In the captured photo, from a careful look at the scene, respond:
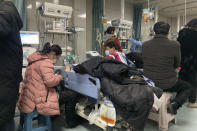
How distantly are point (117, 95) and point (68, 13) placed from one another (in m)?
2.31

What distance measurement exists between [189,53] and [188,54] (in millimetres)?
23

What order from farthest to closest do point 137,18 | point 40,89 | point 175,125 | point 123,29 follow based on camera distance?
point 137,18
point 123,29
point 175,125
point 40,89

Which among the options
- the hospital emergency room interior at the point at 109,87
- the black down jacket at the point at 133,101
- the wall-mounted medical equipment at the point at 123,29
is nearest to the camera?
the black down jacket at the point at 133,101

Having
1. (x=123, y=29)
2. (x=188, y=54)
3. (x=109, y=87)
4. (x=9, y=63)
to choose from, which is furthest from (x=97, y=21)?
(x=9, y=63)

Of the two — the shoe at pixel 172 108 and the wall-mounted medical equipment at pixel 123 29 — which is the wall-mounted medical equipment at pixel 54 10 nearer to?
the wall-mounted medical equipment at pixel 123 29

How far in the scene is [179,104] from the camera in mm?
2002

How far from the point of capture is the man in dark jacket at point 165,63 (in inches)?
75.9

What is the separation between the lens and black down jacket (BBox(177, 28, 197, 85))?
2655 mm

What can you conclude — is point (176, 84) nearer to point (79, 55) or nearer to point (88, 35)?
point (79, 55)

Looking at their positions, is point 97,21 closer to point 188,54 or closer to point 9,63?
point 188,54

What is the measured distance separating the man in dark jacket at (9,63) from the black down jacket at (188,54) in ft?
8.52

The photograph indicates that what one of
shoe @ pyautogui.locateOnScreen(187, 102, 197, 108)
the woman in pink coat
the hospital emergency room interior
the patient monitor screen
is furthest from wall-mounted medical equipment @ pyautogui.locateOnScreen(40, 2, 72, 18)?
shoe @ pyautogui.locateOnScreen(187, 102, 197, 108)

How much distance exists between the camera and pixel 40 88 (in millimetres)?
1667

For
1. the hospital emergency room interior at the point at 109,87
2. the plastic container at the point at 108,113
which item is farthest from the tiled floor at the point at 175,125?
the plastic container at the point at 108,113
